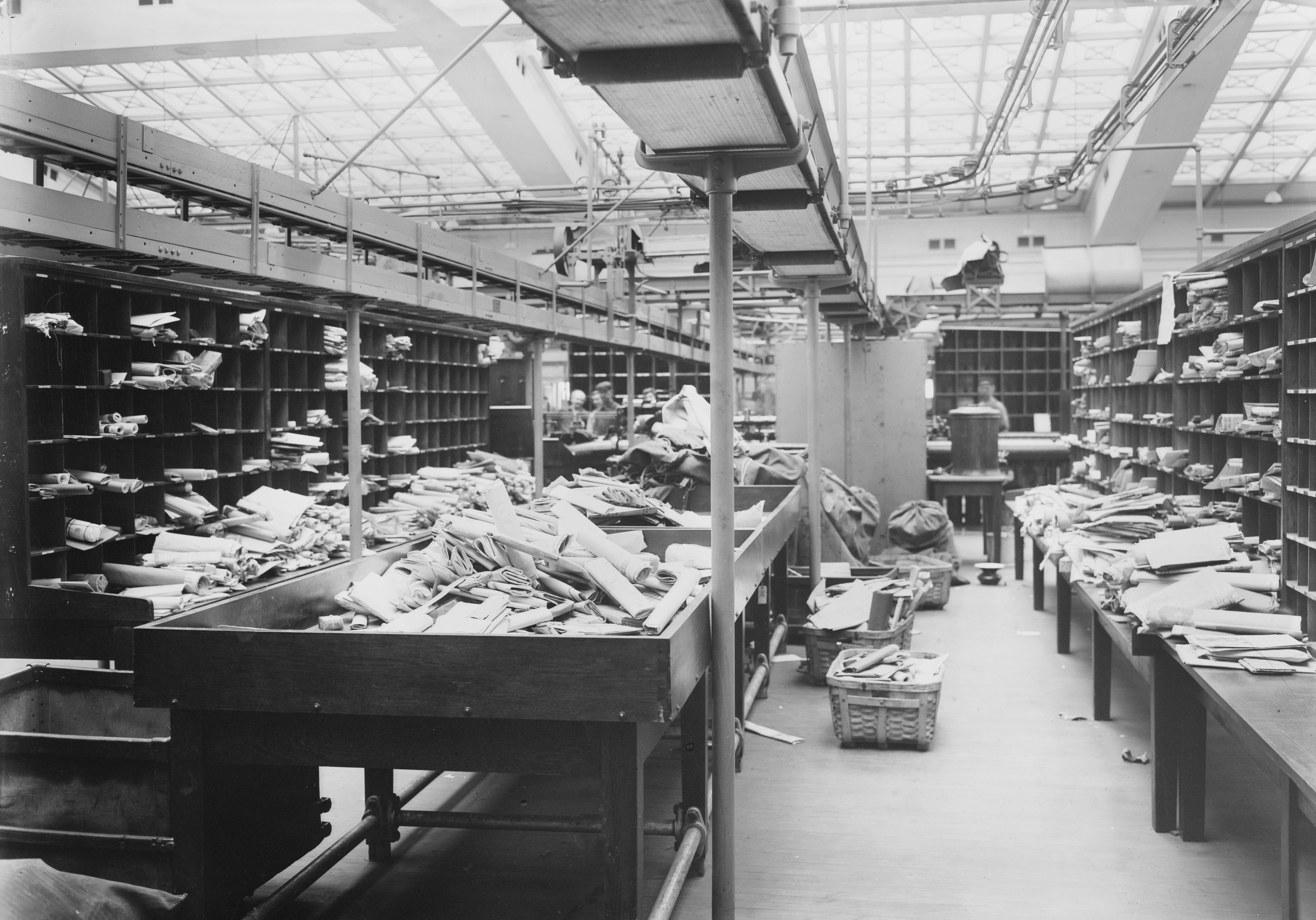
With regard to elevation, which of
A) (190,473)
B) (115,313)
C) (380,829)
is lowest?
(380,829)

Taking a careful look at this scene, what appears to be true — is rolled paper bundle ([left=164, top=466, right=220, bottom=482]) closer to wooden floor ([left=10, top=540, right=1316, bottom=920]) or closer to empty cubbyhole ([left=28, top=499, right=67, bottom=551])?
empty cubbyhole ([left=28, top=499, right=67, bottom=551])

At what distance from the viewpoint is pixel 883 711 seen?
4871 mm

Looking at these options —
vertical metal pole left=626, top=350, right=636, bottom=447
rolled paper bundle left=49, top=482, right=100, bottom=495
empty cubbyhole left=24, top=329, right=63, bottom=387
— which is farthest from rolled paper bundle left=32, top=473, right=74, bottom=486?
vertical metal pole left=626, top=350, right=636, bottom=447

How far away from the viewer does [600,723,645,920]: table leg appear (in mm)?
2592

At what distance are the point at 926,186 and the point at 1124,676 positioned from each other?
20.3 ft

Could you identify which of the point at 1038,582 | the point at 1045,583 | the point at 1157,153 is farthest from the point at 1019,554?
the point at 1157,153

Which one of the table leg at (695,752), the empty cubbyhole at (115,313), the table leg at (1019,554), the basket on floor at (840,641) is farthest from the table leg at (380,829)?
the table leg at (1019,554)

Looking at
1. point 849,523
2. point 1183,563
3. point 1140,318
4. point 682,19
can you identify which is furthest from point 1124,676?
point 682,19

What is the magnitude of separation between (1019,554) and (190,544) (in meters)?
6.88

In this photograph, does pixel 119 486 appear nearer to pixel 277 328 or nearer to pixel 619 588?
pixel 277 328

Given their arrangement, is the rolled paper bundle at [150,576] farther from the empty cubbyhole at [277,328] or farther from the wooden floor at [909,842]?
the empty cubbyhole at [277,328]

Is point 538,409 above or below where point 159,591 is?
above

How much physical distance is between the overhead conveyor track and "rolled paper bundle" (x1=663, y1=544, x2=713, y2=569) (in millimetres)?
2482

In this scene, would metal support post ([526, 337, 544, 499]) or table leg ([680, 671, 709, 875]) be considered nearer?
table leg ([680, 671, 709, 875])
